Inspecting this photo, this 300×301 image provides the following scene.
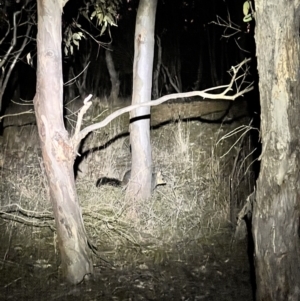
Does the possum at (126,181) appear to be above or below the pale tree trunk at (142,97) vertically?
below

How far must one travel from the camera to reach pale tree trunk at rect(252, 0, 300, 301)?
354 centimetres

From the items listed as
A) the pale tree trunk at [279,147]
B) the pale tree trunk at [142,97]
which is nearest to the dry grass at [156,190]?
the pale tree trunk at [142,97]

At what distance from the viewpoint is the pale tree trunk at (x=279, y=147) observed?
3.54 m

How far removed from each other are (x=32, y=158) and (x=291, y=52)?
5811mm

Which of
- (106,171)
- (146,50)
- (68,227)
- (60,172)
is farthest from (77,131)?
(106,171)

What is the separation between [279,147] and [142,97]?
11.0 ft

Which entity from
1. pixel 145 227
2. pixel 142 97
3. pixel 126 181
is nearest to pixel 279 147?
pixel 145 227

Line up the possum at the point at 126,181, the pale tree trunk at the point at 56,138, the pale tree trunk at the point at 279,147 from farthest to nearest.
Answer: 1. the possum at the point at 126,181
2. the pale tree trunk at the point at 56,138
3. the pale tree trunk at the point at 279,147

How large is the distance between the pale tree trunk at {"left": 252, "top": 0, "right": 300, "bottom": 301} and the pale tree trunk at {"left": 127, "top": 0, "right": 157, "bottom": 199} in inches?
124

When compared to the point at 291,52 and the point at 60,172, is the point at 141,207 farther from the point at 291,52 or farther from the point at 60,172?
the point at 291,52

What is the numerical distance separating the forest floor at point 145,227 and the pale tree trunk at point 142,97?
27cm

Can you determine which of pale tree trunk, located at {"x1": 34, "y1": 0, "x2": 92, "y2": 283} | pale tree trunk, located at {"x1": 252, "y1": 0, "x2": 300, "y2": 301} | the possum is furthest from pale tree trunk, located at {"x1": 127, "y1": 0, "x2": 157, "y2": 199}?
pale tree trunk, located at {"x1": 252, "y1": 0, "x2": 300, "y2": 301}

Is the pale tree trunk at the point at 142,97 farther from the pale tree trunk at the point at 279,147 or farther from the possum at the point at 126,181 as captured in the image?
the pale tree trunk at the point at 279,147

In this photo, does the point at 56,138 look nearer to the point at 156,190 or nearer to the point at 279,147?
the point at 279,147
